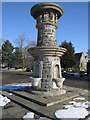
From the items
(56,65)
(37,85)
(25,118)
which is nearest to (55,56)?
(56,65)

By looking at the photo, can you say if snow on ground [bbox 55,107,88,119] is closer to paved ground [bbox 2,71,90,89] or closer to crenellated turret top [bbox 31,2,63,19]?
crenellated turret top [bbox 31,2,63,19]

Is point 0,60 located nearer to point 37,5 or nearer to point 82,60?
point 82,60

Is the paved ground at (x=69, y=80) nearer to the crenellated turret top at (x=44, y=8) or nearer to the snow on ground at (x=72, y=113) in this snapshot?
the snow on ground at (x=72, y=113)

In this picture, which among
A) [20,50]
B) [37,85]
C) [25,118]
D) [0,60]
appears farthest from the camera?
[0,60]

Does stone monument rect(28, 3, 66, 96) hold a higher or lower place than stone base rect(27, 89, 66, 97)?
higher

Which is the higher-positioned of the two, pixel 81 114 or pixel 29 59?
pixel 29 59

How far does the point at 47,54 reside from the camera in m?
5.71

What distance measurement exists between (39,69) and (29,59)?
35350mm

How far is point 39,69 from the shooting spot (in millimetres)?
5809

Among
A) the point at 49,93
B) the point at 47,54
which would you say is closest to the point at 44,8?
the point at 47,54

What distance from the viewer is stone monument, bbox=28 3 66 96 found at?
Answer: 558 cm

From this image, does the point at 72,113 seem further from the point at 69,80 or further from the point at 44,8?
the point at 69,80

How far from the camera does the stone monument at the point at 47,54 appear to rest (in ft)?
18.3

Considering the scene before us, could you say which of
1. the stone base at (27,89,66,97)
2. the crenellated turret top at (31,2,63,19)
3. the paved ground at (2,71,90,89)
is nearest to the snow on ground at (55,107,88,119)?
the stone base at (27,89,66,97)
